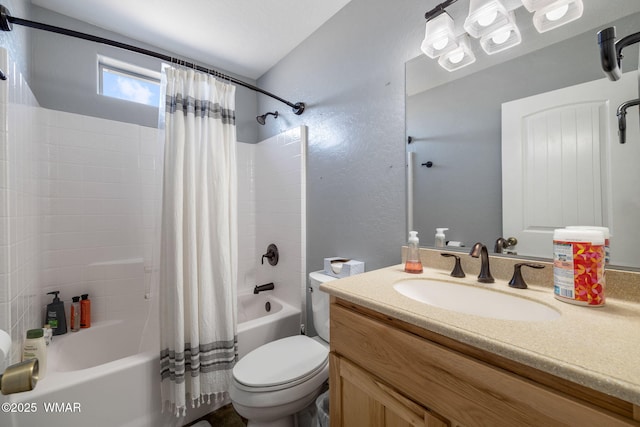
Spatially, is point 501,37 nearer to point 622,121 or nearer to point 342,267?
point 622,121

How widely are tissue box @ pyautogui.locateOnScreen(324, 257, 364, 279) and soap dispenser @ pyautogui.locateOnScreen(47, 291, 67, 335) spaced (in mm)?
1656

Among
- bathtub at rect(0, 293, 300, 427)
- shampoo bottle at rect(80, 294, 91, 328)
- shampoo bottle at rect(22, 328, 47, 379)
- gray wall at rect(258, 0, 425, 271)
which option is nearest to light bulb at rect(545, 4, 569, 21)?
gray wall at rect(258, 0, 425, 271)

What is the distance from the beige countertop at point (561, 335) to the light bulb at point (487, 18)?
0.98 meters

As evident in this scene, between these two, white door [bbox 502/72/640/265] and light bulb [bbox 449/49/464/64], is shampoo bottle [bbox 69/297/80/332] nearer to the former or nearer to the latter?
white door [bbox 502/72/640/265]

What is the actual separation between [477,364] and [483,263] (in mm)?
495

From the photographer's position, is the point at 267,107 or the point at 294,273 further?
the point at 267,107

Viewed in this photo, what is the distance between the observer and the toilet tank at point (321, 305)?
1.43 metres

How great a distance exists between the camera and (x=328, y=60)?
66.1 inches

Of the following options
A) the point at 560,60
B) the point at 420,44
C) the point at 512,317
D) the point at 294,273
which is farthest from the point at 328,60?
the point at 512,317

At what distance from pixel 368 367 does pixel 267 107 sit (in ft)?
7.28

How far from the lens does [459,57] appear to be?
3.53 ft

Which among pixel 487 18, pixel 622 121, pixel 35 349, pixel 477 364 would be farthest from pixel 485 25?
pixel 35 349

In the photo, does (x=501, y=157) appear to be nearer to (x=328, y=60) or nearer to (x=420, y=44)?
(x=420, y=44)

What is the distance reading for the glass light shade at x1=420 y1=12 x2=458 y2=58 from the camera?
1023mm
